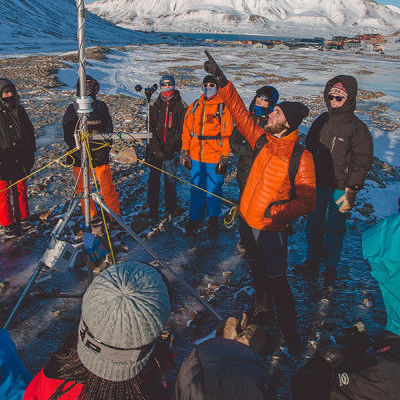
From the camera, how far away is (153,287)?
3.87 feet

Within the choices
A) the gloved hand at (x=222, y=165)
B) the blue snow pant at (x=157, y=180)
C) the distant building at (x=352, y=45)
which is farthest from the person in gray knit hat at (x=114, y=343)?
the distant building at (x=352, y=45)

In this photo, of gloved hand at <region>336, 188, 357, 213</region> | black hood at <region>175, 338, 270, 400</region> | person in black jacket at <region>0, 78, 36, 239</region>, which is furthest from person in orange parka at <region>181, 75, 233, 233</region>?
black hood at <region>175, 338, 270, 400</region>

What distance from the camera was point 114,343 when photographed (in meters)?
1.13

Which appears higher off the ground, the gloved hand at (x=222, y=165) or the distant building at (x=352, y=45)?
the distant building at (x=352, y=45)

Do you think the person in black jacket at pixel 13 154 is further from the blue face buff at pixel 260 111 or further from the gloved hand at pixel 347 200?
the gloved hand at pixel 347 200

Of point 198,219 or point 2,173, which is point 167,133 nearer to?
point 198,219

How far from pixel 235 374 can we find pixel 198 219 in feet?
11.8

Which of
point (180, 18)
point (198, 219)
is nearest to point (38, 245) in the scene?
point (198, 219)

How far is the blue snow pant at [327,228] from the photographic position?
3414 millimetres

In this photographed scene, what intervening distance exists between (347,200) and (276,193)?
3.73 ft

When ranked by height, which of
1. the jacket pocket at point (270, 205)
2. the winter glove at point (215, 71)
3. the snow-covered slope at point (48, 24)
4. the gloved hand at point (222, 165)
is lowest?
the gloved hand at point (222, 165)

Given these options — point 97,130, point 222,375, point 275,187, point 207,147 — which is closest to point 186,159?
point 207,147

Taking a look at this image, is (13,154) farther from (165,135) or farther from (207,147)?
(207,147)

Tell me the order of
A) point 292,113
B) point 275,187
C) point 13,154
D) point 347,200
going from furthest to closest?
point 13,154, point 347,200, point 275,187, point 292,113
